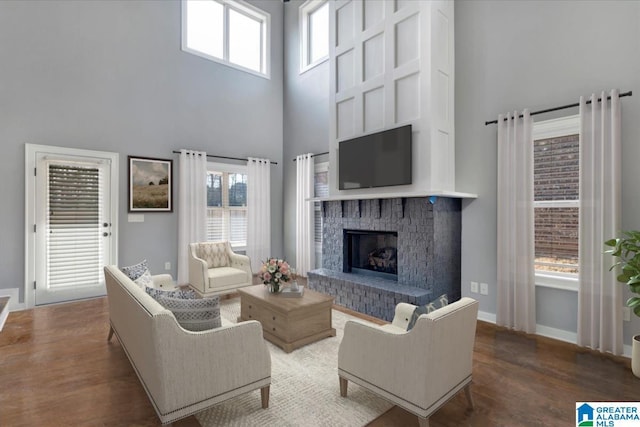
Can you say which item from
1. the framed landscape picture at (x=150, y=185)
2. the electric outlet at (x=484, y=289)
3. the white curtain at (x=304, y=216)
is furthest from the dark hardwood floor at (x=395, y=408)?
the white curtain at (x=304, y=216)

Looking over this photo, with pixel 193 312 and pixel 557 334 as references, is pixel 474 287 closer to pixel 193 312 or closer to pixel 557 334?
pixel 557 334

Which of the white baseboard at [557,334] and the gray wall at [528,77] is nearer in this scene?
the gray wall at [528,77]

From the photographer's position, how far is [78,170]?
4.72m

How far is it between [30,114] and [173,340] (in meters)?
4.56

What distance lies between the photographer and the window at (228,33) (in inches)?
233

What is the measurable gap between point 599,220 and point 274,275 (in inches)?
123

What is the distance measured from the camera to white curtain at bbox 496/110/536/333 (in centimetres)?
339

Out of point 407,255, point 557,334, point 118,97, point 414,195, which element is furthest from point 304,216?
point 557,334

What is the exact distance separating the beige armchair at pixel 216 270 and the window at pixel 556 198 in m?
3.83

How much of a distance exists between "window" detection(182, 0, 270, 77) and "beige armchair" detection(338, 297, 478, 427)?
19.3ft

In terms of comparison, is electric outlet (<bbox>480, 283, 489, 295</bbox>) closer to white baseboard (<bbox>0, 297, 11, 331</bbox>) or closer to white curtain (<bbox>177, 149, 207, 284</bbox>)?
white curtain (<bbox>177, 149, 207, 284</bbox>)

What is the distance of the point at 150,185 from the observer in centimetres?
534

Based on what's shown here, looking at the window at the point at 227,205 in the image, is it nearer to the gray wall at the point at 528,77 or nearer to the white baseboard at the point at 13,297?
the white baseboard at the point at 13,297

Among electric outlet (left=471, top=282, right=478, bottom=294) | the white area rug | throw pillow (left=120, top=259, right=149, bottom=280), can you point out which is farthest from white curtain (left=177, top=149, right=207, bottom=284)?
electric outlet (left=471, top=282, right=478, bottom=294)
